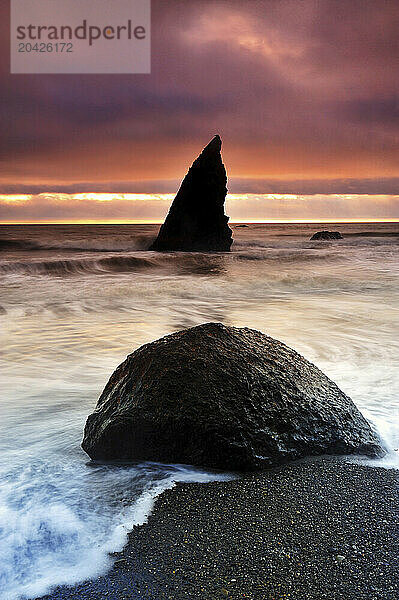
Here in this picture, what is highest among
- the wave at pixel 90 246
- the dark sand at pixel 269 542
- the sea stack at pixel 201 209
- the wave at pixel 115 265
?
the sea stack at pixel 201 209

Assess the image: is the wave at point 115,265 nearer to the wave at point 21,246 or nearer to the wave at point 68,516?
the wave at point 21,246

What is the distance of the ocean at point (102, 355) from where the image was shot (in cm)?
202

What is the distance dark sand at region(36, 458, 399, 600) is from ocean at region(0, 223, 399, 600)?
13 centimetres

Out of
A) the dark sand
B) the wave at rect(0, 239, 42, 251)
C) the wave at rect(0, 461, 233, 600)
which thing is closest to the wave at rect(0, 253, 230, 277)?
the wave at rect(0, 239, 42, 251)

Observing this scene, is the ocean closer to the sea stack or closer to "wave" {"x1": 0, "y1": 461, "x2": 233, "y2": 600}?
"wave" {"x1": 0, "y1": 461, "x2": 233, "y2": 600}

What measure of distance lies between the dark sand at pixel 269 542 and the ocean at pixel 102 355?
0.13 metres

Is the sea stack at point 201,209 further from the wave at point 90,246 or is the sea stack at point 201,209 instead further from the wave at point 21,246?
the wave at point 21,246

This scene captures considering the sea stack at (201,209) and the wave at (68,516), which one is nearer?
the wave at (68,516)

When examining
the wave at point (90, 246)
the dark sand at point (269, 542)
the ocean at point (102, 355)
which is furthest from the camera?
the wave at point (90, 246)

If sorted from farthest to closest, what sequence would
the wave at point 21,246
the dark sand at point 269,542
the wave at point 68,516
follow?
the wave at point 21,246
the wave at point 68,516
the dark sand at point 269,542

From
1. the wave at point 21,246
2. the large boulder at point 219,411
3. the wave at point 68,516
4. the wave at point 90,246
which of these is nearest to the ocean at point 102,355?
the wave at point 68,516

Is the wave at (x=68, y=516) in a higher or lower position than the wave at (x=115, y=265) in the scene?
lower

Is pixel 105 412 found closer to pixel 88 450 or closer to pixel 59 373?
pixel 88 450

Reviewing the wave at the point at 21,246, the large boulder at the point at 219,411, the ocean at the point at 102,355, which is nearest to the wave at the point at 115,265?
the ocean at the point at 102,355
